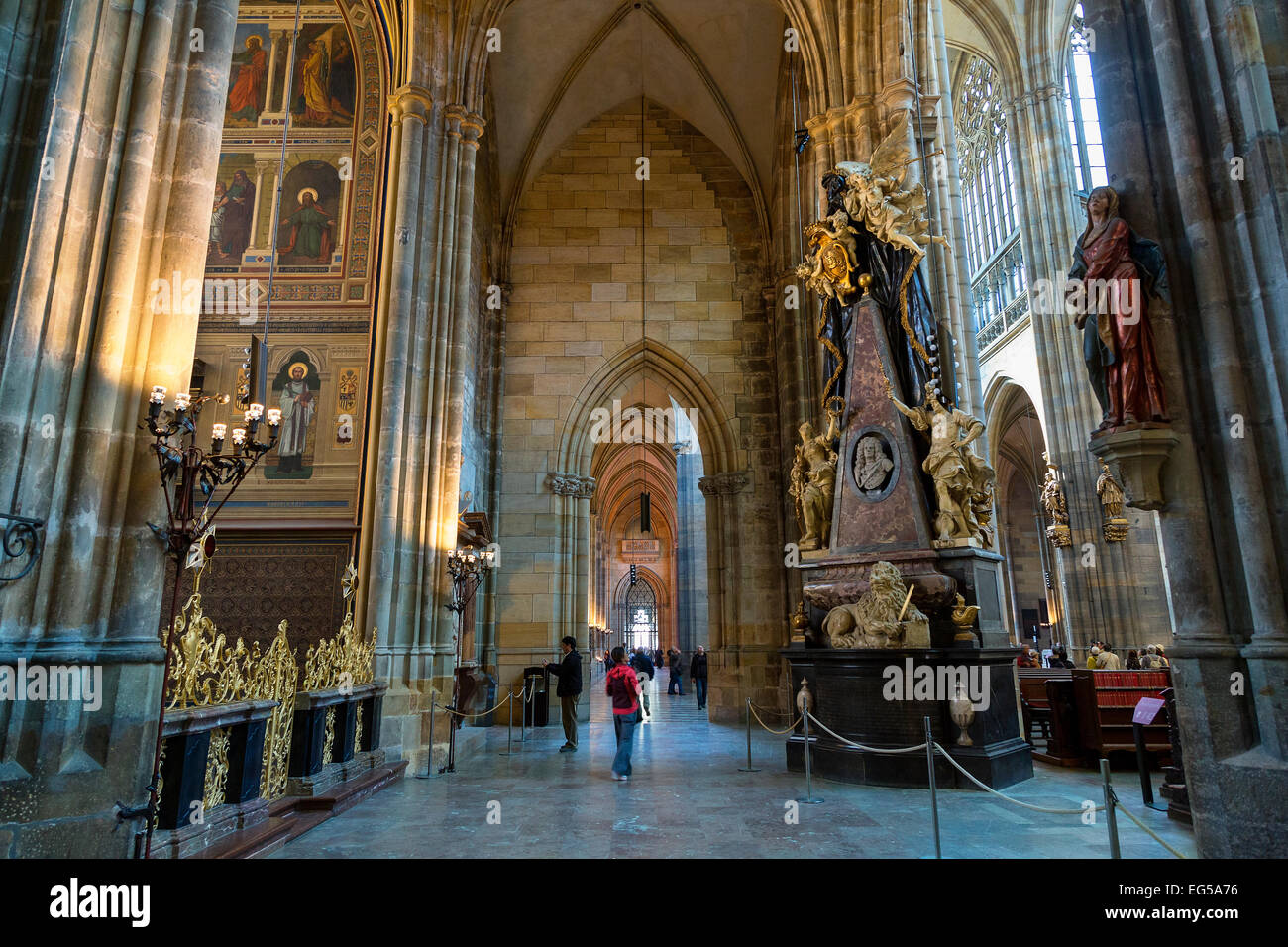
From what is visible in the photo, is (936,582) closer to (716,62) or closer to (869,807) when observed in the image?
(869,807)

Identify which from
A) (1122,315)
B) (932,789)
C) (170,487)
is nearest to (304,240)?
(170,487)

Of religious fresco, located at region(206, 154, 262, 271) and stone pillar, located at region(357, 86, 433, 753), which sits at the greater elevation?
religious fresco, located at region(206, 154, 262, 271)

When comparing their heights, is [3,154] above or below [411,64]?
below

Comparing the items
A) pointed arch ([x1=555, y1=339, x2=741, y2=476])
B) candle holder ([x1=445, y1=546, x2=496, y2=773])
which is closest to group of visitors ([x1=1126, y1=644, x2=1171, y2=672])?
pointed arch ([x1=555, y1=339, x2=741, y2=476])

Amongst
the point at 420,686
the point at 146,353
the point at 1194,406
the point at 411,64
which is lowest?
the point at 420,686

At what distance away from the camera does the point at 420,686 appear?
8.96 m

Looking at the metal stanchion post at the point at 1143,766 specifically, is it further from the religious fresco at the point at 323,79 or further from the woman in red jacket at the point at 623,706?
the religious fresco at the point at 323,79

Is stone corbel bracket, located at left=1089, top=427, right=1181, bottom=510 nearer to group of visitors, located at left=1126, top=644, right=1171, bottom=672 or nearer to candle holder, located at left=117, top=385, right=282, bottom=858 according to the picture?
candle holder, located at left=117, top=385, right=282, bottom=858

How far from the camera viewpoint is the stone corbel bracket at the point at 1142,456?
4137 millimetres

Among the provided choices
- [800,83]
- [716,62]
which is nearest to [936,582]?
[800,83]

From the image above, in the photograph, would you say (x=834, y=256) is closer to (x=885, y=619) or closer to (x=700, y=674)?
(x=885, y=619)

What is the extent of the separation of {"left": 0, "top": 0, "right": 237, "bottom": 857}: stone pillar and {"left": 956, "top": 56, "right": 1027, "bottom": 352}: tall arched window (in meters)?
19.9

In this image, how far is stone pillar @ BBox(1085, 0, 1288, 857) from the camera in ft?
12.3
